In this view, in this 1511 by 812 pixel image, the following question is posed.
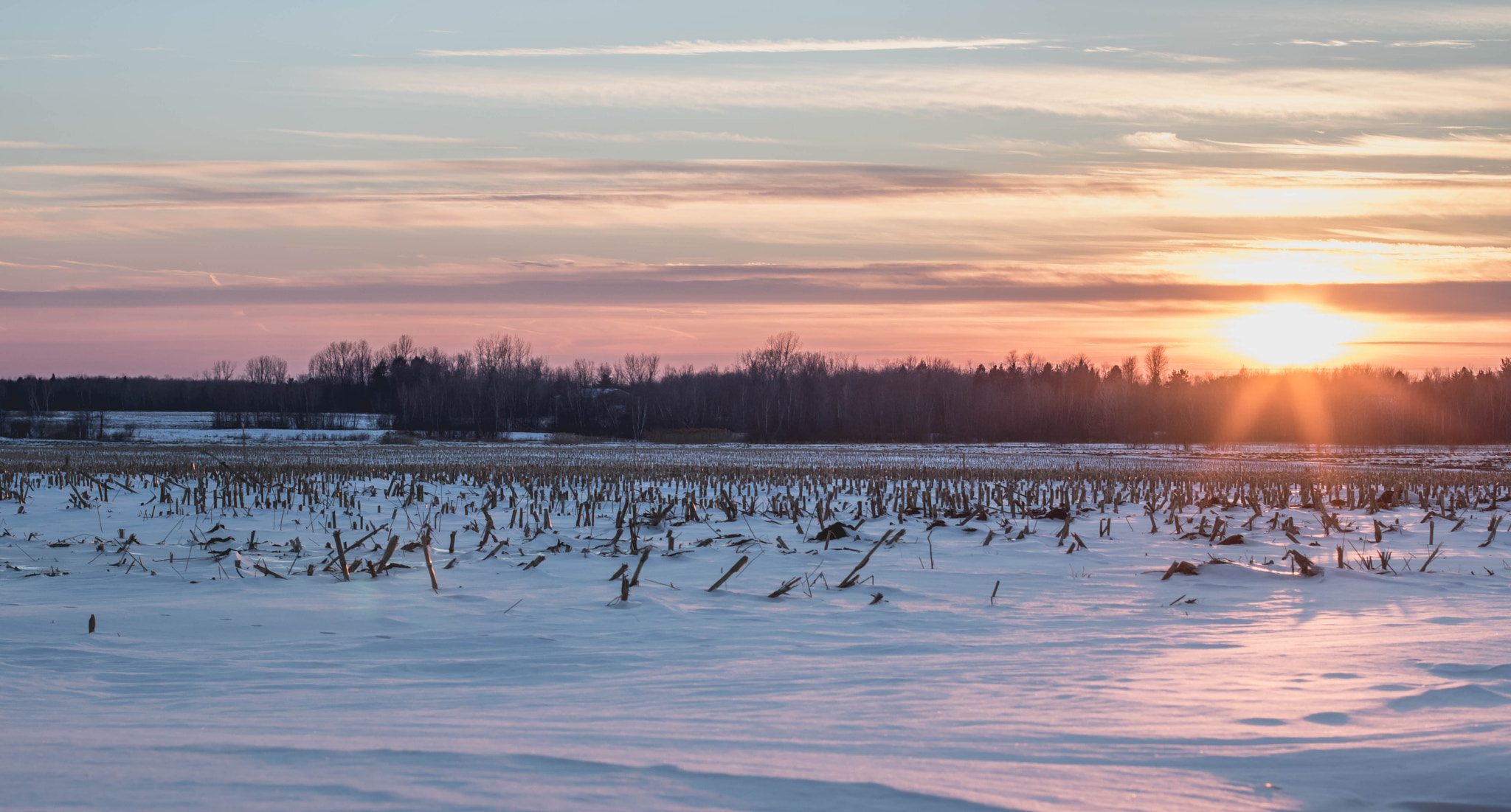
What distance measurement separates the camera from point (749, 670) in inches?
200

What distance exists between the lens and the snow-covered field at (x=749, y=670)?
3.25 meters

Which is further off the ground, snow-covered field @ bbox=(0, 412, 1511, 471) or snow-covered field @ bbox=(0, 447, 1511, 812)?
snow-covered field @ bbox=(0, 412, 1511, 471)

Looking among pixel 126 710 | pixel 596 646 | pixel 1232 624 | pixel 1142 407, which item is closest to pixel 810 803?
pixel 596 646

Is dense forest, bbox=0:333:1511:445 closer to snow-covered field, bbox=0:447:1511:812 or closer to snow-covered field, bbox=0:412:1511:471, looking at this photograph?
snow-covered field, bbox=0:412:1511:471

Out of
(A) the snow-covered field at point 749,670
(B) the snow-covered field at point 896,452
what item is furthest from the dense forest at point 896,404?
(A) the snow-covered field at point 749,670

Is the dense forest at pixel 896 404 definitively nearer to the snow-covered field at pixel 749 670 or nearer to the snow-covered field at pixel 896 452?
the snow-covered field at pixel 896 452

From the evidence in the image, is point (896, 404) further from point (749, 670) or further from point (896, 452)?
point (749, 670)

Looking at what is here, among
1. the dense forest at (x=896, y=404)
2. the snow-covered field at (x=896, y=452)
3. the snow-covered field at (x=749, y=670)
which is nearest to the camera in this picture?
the snow-covered field at (x=749, y=670)

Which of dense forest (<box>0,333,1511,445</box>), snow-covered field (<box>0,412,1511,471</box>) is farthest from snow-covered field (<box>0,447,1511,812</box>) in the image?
dense forest (<box>0,333,1511,445</box>)

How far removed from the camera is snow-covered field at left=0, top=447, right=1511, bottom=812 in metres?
3.25

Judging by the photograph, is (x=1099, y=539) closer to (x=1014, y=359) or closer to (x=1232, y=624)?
(x=1232, y=624)

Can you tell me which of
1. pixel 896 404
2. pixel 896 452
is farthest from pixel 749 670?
pixel 896 404

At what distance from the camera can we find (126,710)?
4.18 m

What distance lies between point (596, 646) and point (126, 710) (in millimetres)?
2360
